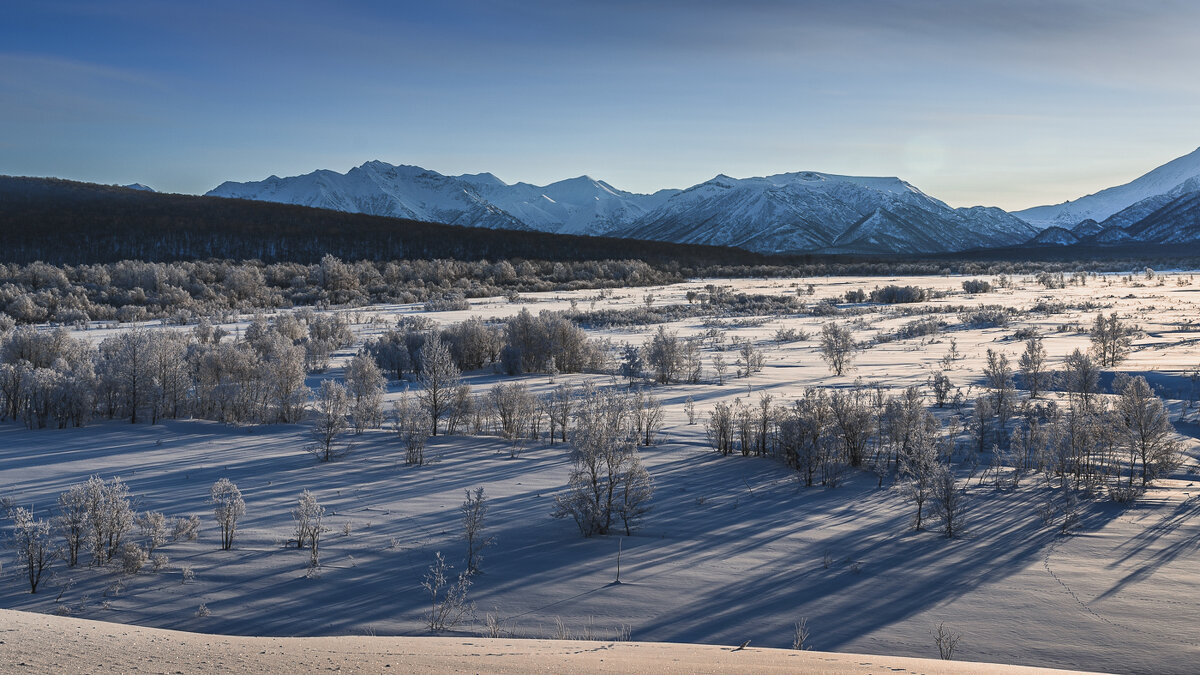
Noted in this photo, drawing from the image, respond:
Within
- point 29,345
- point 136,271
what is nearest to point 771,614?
point 29,345

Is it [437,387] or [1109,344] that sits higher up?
[1109,344]

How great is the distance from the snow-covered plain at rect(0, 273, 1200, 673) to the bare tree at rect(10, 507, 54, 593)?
0.57 ft

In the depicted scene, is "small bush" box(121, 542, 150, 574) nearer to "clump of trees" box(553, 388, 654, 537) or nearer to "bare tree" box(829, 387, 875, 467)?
"clump of trees" box(553, 388, 654, 537)

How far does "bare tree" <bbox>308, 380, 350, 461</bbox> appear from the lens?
1033cm

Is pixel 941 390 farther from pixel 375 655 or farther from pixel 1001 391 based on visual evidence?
pixel 375 655

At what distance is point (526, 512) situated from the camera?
8180mm

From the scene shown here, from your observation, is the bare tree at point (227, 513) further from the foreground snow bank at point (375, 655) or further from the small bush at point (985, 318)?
the small bush at point (985, 318)

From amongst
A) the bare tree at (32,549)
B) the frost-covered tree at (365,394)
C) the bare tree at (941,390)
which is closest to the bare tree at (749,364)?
the bare tree at (941,390)

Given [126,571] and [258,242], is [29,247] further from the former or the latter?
[126,571]

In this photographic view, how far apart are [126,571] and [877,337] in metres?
21.4

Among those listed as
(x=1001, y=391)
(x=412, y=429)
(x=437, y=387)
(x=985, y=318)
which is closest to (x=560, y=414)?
(x=437, y=387)

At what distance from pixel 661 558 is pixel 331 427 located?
224 inches

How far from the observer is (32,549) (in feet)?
20.3

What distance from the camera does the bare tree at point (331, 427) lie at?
1033 cm
